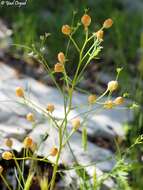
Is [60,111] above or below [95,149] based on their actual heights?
above

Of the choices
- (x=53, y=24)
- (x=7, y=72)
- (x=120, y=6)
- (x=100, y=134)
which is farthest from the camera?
(x=120, y=6)

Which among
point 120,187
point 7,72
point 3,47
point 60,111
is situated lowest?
point 120,187

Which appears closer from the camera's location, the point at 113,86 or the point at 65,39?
the point at 113,86

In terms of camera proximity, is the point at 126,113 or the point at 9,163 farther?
the point at 126,113

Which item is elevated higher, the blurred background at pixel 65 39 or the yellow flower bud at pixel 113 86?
the blurred background at pixel 65 39

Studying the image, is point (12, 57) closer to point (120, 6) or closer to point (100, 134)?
point (100, 134)

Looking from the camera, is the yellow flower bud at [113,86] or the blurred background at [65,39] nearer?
the yellow flower bud at [113,86]

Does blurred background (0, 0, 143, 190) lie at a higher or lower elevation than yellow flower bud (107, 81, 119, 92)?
higher

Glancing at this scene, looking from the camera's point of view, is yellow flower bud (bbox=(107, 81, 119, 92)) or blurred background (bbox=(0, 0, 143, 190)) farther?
blurred background (bbox=(0, 0, 143, 190))

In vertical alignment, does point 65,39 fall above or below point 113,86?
above

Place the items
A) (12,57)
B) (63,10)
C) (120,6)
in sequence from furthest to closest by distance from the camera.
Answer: (120,6), (63,10), (12,57)

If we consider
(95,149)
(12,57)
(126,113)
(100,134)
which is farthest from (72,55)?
(95,149)
